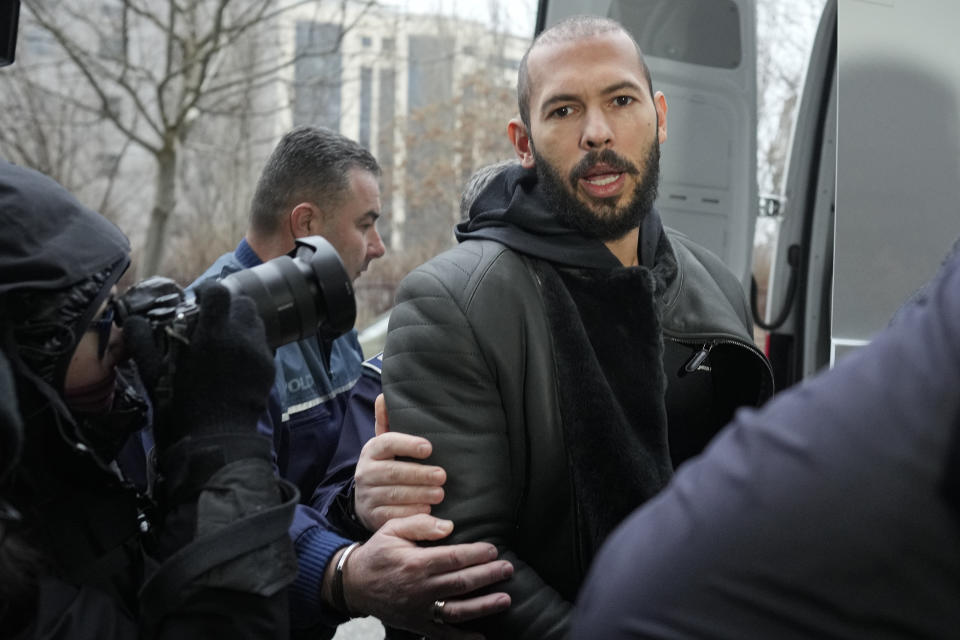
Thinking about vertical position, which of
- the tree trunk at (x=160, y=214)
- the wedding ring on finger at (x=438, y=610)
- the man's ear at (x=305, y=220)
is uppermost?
the man's ear at (x=305, y=220)

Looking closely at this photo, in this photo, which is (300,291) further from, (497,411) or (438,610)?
(438,610)

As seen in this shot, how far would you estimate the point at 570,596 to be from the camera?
1960mm

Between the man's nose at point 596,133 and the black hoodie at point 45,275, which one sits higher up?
the man's nose at point 596,133

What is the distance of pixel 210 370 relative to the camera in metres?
1.47

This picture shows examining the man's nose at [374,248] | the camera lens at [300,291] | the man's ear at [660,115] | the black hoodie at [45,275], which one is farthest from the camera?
the man's nose at [374,248]

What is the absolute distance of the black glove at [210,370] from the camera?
1473mm

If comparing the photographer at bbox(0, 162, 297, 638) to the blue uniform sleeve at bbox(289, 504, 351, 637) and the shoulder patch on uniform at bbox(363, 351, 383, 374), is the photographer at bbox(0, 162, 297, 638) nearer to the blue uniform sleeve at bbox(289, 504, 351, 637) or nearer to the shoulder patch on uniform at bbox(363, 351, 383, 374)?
the blue uniform sleeve at bbox(289, 504, 351, 637)

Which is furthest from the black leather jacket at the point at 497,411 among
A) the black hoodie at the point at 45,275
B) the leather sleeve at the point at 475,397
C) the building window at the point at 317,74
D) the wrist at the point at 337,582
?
the building window at the point at 317,74

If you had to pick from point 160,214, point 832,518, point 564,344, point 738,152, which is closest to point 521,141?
point 564,344

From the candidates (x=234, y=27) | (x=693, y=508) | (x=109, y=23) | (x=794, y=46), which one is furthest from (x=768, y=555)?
(x=109, y=23)

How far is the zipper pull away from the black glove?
94 centimetres

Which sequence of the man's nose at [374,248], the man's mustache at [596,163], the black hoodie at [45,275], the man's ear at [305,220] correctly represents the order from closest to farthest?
the black hoodie at [45,275]
the man's mustache at [596,163]
the man's ear at [305,220]
the man's nose at [374,248]

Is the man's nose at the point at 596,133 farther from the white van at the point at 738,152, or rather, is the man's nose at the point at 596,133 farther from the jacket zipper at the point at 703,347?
the white van at the point at 738,152

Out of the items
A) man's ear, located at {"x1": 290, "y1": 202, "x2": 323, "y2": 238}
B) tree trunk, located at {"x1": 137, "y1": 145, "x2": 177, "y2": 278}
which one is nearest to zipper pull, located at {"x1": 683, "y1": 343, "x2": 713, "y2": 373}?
man's ear, located at {"x1": 290, "y1": 202, "x2": 323, "y2": 238}
